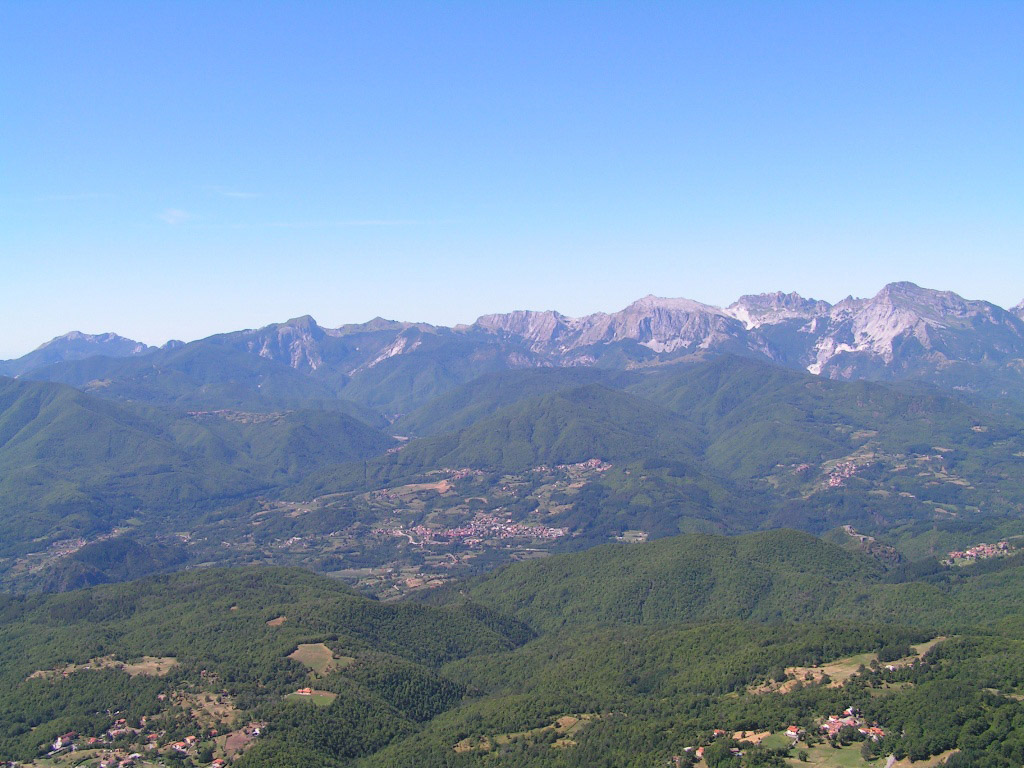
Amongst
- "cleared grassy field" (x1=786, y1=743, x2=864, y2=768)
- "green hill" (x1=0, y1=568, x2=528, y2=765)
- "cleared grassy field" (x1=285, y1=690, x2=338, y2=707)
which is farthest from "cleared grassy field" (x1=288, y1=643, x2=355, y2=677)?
"cleared grassy field" (x1=786, y1=743, x2=864, y2=768)

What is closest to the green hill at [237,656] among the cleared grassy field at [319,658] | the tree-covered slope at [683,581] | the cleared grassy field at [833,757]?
the cleared grassy field at [319,658]

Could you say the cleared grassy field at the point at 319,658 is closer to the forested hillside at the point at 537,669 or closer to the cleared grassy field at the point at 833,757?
the forested hillside at the point at 537,669

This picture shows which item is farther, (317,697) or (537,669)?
(537,669)

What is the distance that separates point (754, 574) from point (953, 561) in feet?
150

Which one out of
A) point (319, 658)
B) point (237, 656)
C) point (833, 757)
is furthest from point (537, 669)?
point (833, 757)

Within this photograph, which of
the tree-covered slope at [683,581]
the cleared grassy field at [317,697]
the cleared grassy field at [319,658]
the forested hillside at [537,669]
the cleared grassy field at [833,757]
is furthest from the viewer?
the tree-covered slope at [683,581]

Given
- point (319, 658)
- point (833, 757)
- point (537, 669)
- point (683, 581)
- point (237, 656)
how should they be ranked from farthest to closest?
point (683, 581) < point (537, 669) < point (237, 656) < point (319, 658) < point (833, 757)

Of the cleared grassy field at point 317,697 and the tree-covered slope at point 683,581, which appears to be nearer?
the cleared grassy field at point 317,697

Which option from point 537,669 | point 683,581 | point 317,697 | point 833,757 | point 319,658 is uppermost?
point 833,757

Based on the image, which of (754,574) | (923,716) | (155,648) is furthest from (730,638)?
(155,648)

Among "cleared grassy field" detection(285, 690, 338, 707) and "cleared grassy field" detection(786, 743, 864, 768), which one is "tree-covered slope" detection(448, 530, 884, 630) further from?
"cleared grassy field" detection(786, 743, 864, 768)

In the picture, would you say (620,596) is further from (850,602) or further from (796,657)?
(796,657)

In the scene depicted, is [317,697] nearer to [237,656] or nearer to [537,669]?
[237,656]

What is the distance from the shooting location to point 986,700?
7706cm
